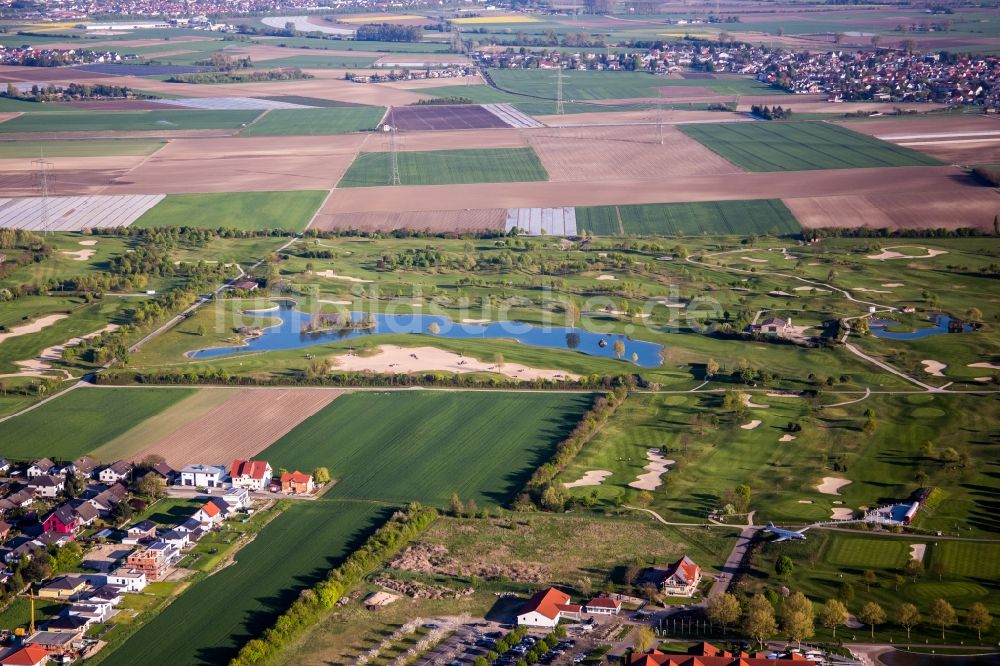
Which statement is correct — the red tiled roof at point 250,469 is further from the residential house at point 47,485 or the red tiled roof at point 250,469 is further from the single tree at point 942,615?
the single tree at point 942,615

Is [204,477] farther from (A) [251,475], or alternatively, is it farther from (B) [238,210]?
(B) [238,210]

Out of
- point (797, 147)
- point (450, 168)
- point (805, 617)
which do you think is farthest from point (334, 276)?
point (797, 147)

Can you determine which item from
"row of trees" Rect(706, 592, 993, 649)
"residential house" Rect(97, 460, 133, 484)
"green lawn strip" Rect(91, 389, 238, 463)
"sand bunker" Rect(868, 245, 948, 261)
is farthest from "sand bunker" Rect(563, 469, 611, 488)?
"sand bunker" Rect(868, 245, 948, 261)

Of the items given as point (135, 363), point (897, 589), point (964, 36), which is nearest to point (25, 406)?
point (135, 363)

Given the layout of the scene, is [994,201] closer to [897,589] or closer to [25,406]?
[897,589]

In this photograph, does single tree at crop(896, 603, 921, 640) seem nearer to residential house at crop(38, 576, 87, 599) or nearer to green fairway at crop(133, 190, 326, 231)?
residential house at crop(38, 576, 87, 599)
